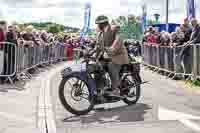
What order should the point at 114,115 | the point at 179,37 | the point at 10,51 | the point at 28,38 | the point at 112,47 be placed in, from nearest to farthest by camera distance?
1. the point at 114,115
2. the point at 112,47
3. the point at 10,51
4. the point at 179,37
5. the point at 28,38

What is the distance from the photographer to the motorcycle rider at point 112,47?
9688mm

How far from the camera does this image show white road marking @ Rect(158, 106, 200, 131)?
7890 mm

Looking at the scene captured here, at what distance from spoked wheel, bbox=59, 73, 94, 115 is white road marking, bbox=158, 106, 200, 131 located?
140cm

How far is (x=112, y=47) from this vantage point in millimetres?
9688

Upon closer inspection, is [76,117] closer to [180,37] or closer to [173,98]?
[173,98]

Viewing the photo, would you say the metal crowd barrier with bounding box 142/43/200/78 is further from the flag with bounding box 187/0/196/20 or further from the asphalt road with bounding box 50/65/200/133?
the flag with bounding box 187/0/196/20

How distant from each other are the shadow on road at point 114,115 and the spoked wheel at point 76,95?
18cm

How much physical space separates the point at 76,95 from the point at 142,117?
53.1 inches

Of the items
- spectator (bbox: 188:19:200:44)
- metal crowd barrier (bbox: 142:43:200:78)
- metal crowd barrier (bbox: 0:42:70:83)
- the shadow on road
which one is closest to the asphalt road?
the shadow on road

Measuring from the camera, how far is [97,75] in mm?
9555

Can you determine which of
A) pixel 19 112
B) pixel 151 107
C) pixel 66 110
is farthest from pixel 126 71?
pixel 19 112

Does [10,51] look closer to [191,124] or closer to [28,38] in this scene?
[28,38]

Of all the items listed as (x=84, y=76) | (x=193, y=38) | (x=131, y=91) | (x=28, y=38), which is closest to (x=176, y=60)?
(x=193, y=38)

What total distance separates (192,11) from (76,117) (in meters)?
16.3
